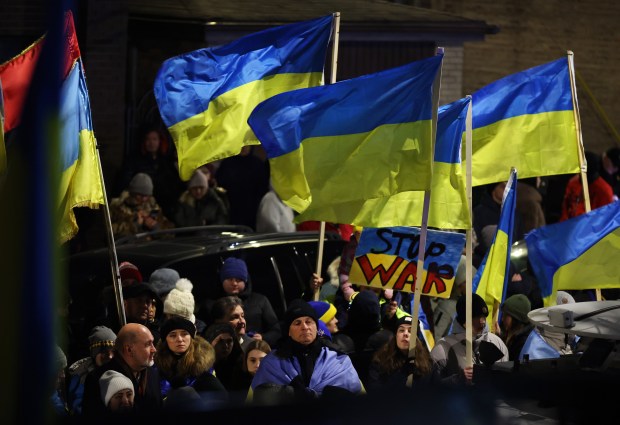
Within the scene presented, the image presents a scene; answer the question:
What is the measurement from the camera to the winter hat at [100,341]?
28.1 feet

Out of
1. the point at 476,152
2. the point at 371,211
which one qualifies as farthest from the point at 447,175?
the point at 476,152

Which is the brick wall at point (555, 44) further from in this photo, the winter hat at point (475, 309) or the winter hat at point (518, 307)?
the winter hat at point (475, 309)

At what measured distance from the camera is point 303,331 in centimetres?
813

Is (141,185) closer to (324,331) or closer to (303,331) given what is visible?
(324,331)

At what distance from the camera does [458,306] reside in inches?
377

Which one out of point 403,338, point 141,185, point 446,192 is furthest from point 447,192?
point 141,185

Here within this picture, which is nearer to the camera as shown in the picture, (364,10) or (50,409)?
(50,409)

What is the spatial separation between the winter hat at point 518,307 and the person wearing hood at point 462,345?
725 mm

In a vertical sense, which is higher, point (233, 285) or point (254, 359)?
point (233, 285)

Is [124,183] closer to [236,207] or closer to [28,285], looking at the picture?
[236,207]

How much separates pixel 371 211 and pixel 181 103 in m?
2.07

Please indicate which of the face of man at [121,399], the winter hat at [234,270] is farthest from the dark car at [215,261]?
the face of man at [121,399]

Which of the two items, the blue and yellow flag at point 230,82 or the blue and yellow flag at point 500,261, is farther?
the blue and yellow flag at point 230,82

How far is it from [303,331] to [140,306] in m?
1.92
